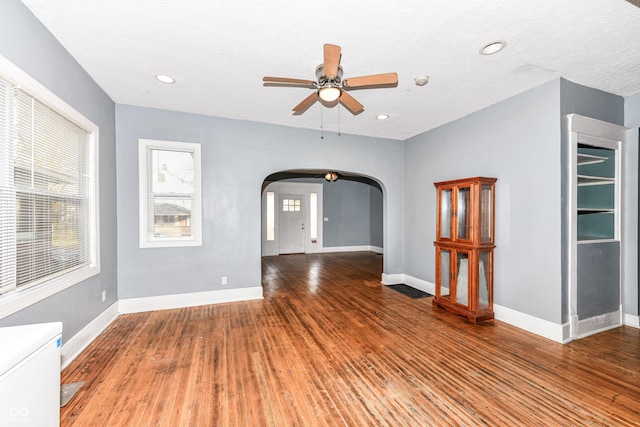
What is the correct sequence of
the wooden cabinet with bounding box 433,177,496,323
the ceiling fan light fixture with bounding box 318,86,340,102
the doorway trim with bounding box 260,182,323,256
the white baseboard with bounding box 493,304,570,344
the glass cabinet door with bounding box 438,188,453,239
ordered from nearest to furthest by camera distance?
the ceiling fan light fixture with bounding box 318,86,340,102 < the white baseboard with bounding box 493,304,570,344 < the wooden cabinet with bounding box 433,177,496,323 < the glass cabinet door with bounding box 438,188,453,239 < the doorway trim with bounding box 260,182,323,256

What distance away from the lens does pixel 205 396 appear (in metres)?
2.04

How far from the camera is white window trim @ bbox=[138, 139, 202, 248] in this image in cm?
372

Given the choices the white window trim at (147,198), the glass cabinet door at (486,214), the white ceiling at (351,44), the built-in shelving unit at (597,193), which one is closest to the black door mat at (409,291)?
the glass cabinet door at (486,214)

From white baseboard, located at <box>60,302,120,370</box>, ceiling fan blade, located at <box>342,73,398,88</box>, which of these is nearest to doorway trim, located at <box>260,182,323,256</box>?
white baseboard, located at <box>60,302,120,370</box>

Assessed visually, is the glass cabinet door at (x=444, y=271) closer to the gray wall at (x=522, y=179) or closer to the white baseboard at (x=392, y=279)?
the gray wall at (x=522, y=179)

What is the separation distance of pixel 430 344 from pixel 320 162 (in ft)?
10.4

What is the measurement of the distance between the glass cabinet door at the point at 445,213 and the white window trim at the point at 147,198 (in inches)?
139

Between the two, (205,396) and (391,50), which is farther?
(391,50)

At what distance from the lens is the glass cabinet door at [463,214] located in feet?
11.6

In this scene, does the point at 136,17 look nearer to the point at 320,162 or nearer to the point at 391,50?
the point at 391,50

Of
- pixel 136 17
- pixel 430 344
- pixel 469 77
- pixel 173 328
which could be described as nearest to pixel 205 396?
pixel 173 328

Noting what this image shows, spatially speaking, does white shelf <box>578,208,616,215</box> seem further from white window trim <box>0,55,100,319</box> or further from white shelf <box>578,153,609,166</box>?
white window trim <box>0,55,100,319</box>

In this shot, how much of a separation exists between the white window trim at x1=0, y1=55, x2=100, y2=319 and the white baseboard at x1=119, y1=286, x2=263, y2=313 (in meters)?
0.87

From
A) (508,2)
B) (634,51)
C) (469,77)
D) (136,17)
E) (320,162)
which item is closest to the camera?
(508,2)
